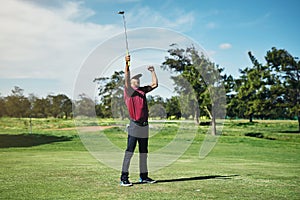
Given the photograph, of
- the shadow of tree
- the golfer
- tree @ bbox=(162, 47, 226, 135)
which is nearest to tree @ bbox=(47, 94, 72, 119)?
the shadow of tree

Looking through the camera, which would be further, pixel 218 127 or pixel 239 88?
pixel 239 88

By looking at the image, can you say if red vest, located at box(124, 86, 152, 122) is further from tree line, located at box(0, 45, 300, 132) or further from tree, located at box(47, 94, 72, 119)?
tree, located at box(47, 94, 72, 119)

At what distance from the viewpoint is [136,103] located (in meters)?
7.79

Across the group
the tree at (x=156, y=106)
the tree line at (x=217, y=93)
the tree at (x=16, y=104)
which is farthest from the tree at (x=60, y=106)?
the tree at (x=156, y=106)

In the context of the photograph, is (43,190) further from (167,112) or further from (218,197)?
(167,112)

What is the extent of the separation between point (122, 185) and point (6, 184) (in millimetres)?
2352

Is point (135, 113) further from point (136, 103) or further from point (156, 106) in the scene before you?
point (156, 106)

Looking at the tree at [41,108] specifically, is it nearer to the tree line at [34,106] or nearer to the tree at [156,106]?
the tree line at [34,106]

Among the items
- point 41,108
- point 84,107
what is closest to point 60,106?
point 41,108

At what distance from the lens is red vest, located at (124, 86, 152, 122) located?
305 inches

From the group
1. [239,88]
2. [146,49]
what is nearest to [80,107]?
[146,49]

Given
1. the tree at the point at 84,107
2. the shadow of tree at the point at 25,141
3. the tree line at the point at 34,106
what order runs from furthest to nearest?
the tree line at the point at 34,106 < the shadow of tree at the point at 25,141 < the tree at the point at 84,107

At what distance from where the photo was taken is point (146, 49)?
11984mm

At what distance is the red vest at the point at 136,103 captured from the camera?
25.5 ft
